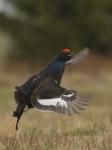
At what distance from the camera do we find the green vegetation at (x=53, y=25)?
27734 millimetres

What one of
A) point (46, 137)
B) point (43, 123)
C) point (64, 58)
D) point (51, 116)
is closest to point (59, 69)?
point (64, 58)

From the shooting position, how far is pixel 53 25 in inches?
1094

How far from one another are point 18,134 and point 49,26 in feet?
65.0

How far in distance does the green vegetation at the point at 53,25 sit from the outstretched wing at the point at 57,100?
19.8 metres

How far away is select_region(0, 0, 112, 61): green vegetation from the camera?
27.7 metres

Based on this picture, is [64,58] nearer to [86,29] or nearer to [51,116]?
[51,116]

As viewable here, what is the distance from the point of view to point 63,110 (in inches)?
302

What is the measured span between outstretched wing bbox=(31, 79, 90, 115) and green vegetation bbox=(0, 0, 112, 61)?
19.8 meters

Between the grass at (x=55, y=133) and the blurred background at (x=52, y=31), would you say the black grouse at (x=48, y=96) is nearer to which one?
the grass at (x=55, y=133)

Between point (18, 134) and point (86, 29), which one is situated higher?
point (86, 29)

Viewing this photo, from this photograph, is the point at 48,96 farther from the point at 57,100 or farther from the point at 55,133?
the point at 55,133

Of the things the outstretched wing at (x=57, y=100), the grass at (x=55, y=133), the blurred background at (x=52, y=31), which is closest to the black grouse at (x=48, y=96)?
the outstretched wing at (x=57, y=100)

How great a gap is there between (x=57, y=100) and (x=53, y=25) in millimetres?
20184

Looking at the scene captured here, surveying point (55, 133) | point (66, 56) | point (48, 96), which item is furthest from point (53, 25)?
point (48, 96)
